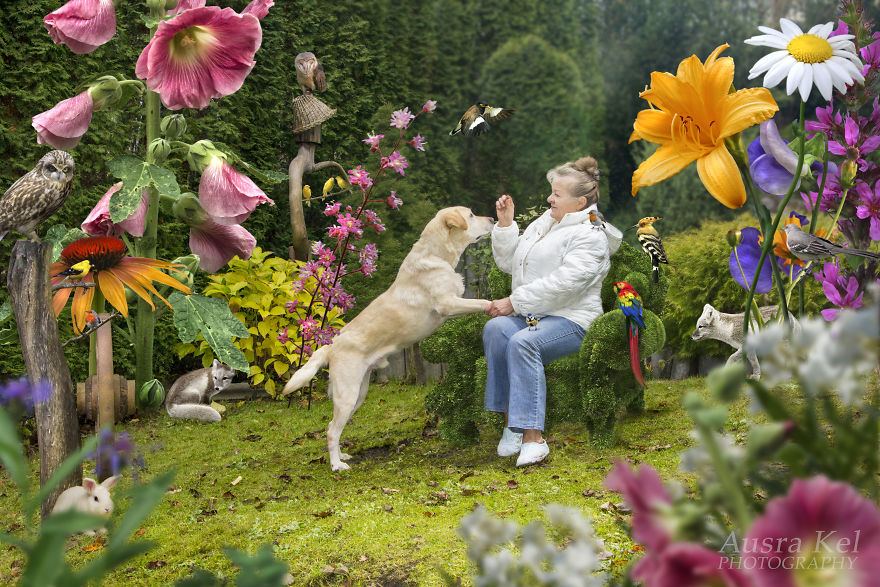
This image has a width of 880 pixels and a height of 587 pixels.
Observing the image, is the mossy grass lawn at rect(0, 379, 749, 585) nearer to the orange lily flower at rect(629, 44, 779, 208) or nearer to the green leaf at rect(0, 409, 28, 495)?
the orange lily flower at rect(629, 44, 779, 208)

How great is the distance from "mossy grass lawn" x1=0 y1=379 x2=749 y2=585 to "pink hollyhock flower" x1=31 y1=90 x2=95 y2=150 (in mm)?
1063

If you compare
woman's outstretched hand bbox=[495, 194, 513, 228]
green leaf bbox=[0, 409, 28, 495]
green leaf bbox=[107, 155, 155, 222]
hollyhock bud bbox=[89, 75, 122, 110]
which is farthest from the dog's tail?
green leaf bbox=[0, 409, 28, 495]

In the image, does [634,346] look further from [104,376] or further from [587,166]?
[104,376]

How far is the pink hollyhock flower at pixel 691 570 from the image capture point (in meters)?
0.33

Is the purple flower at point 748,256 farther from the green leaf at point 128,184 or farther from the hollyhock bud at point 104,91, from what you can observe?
the hollyhock bud at point 104,91

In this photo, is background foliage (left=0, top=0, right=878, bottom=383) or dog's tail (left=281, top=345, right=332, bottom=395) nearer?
dog's tail (left=281, top=345, right=332, bottom=395)

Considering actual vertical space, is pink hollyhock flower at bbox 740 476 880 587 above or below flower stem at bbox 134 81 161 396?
above

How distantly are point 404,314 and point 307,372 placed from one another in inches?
22.5

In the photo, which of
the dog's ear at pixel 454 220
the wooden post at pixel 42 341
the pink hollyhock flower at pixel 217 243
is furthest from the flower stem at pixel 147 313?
the dog's ear at pixel 454 220

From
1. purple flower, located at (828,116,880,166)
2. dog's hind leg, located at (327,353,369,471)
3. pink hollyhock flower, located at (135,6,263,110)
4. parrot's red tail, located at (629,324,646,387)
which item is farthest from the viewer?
dog's hind leg, located at (327,353,369,471)

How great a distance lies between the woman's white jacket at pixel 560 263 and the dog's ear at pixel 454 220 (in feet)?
0.78

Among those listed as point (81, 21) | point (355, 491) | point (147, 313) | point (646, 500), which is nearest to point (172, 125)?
point (81, 21)

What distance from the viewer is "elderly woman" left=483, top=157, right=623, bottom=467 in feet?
11.5

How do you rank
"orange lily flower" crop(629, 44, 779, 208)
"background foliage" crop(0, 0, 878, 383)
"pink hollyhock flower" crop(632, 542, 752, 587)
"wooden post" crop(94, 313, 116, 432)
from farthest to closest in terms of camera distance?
"background foliage" crop(0, 0, 878, 383), "wooden post" crop(94, 313, 116, 432), "orange lily flower" crop(629, 44, 779, 208), "pink hollyhock flower" crop(632, 542, 752, 587)
